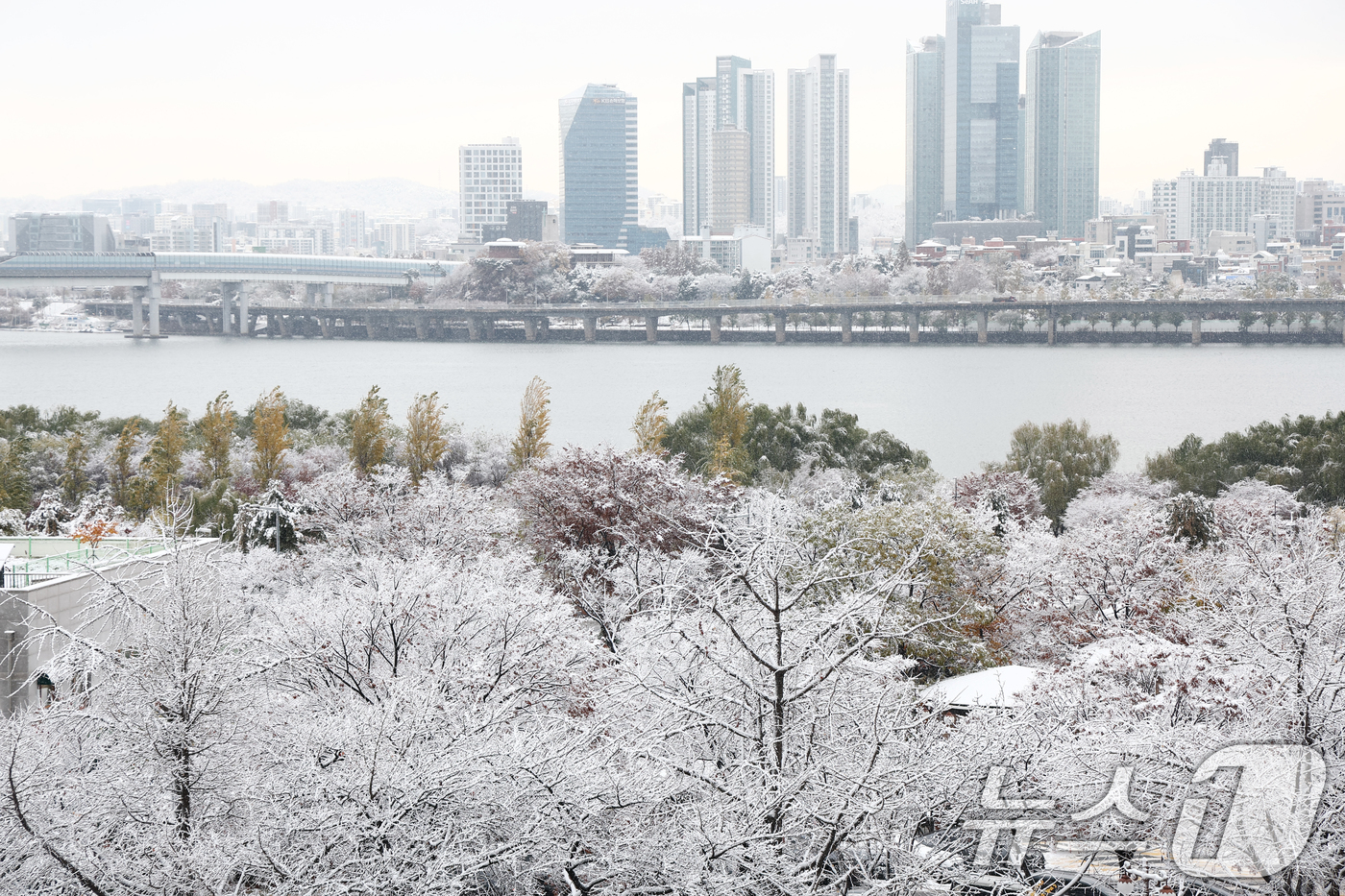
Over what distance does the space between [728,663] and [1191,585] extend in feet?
22.5

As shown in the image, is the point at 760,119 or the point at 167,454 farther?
the point at 760,119

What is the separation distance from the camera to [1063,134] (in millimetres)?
144250

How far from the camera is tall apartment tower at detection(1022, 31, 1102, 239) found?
143 meters

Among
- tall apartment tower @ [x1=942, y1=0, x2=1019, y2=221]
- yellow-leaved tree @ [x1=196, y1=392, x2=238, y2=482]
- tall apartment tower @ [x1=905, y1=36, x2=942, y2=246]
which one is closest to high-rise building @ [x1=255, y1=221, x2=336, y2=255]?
tall apartment tower @ [x1=905, y1=36, x2=942, y2=246]

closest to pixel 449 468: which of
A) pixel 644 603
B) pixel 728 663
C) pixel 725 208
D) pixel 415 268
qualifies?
pixel 644 603

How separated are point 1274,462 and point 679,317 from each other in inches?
1851

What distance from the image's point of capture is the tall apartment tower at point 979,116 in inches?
5527

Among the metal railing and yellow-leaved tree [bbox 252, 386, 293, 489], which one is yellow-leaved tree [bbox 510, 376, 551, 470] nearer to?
yellow-leaved tree [bbox 252, 386, 293, 489]

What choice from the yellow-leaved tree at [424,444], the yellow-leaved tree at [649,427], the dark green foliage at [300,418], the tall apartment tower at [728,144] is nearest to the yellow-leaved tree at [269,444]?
the yellow-leaved tree at [424,444]

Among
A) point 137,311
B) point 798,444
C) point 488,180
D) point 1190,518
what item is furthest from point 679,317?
point 488,180

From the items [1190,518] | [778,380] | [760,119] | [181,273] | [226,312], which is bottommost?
[1190,518]

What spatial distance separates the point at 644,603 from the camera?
10.7 metres

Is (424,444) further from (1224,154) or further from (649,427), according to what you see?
(1224,154)

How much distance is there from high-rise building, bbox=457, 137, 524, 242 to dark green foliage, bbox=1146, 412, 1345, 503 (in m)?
130
